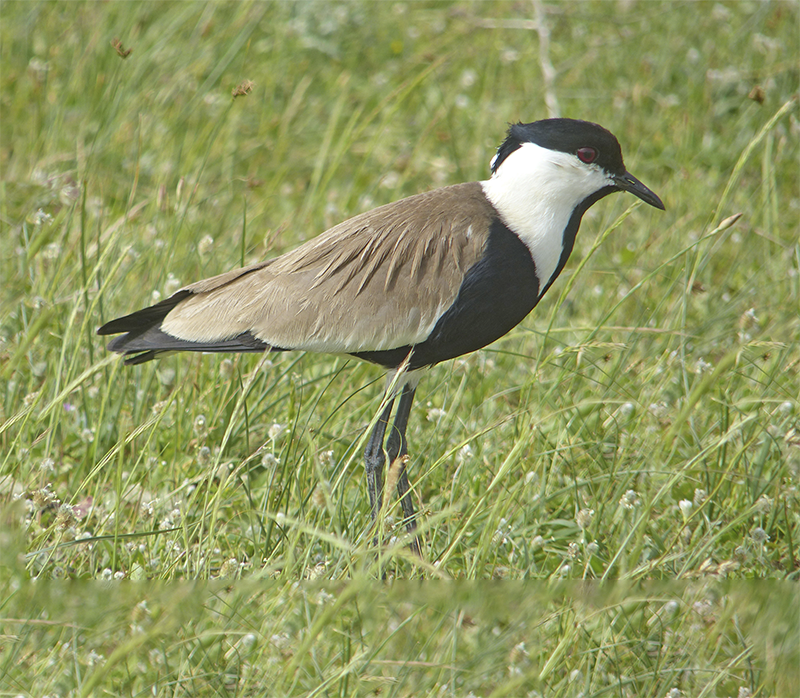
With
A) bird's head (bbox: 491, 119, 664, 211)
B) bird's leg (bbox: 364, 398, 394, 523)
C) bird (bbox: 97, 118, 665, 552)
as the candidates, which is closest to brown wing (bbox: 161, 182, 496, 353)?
bird (bbox: 97, 118, 665, 552)

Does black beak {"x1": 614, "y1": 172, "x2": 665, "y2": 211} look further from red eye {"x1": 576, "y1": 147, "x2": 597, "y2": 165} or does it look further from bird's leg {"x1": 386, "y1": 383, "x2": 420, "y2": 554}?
bird's leg {"x1": 386, "y1": 383, "x2": 420, "y2": 554}

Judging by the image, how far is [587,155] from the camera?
3045 millimetres

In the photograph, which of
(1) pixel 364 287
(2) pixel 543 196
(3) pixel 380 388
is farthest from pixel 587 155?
(3) pixel 380 388

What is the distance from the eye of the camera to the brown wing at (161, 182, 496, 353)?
2.94 meters

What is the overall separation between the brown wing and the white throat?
0.09 m

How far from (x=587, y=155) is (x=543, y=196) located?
0.20m

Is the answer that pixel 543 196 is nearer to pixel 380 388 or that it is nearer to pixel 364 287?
pixel 364 287

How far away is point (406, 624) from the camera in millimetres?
2023

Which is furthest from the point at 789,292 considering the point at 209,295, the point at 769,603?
the point at 209,295

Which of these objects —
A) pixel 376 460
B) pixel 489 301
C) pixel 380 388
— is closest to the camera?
pixel 489 301

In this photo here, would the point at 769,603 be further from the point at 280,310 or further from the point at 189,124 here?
the point at 189,124

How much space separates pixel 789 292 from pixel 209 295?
98.3 inches

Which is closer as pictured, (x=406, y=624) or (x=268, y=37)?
(x=406, y=624)

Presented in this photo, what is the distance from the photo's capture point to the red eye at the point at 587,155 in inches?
120
